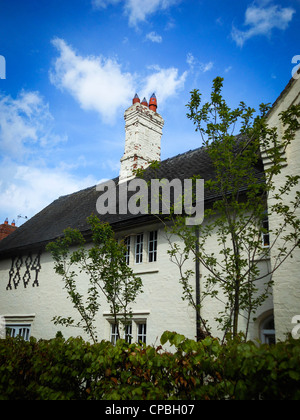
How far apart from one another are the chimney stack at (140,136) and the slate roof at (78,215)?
0.86m

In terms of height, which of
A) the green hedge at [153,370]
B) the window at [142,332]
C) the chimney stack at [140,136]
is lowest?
the window at [142,332]

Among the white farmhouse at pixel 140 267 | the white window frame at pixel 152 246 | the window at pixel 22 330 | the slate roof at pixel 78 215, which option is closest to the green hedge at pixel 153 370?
the white farmhouse at pixel 140 267

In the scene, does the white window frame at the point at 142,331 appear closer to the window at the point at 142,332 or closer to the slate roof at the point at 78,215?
the window at the point at 142,332

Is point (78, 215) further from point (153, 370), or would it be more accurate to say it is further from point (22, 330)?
point (153, 370)

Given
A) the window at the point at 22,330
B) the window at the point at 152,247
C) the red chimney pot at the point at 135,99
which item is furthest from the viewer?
the red chimney pot at the point at 135,99

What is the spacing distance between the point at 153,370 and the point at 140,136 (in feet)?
45.9

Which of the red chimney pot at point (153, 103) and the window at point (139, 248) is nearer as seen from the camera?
the window at point (139, 248)

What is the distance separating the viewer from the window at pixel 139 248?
421 inches

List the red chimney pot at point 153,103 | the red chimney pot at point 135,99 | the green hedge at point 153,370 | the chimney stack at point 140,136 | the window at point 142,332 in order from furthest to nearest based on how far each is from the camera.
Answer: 1. the red chimney pot at point 153,103
2. the red chimney pot at point 135,99
3. the chimney stack at point 140,136
4. the window at point 142,332
5. the green hedge at point 153,370

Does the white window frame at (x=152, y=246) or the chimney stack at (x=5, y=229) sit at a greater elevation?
the chimney stack at (x=5, y=229)

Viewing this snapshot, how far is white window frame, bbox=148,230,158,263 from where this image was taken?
10305 millimetres

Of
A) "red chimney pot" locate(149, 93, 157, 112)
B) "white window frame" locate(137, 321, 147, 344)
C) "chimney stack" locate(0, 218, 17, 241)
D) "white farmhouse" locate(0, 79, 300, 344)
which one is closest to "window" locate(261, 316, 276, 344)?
"white farmhouse" locate(0, 79, 300, 344)

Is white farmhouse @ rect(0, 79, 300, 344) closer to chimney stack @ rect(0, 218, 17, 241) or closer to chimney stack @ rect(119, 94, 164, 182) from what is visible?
chimney stack @ rect(119, 94, 164, 182)
